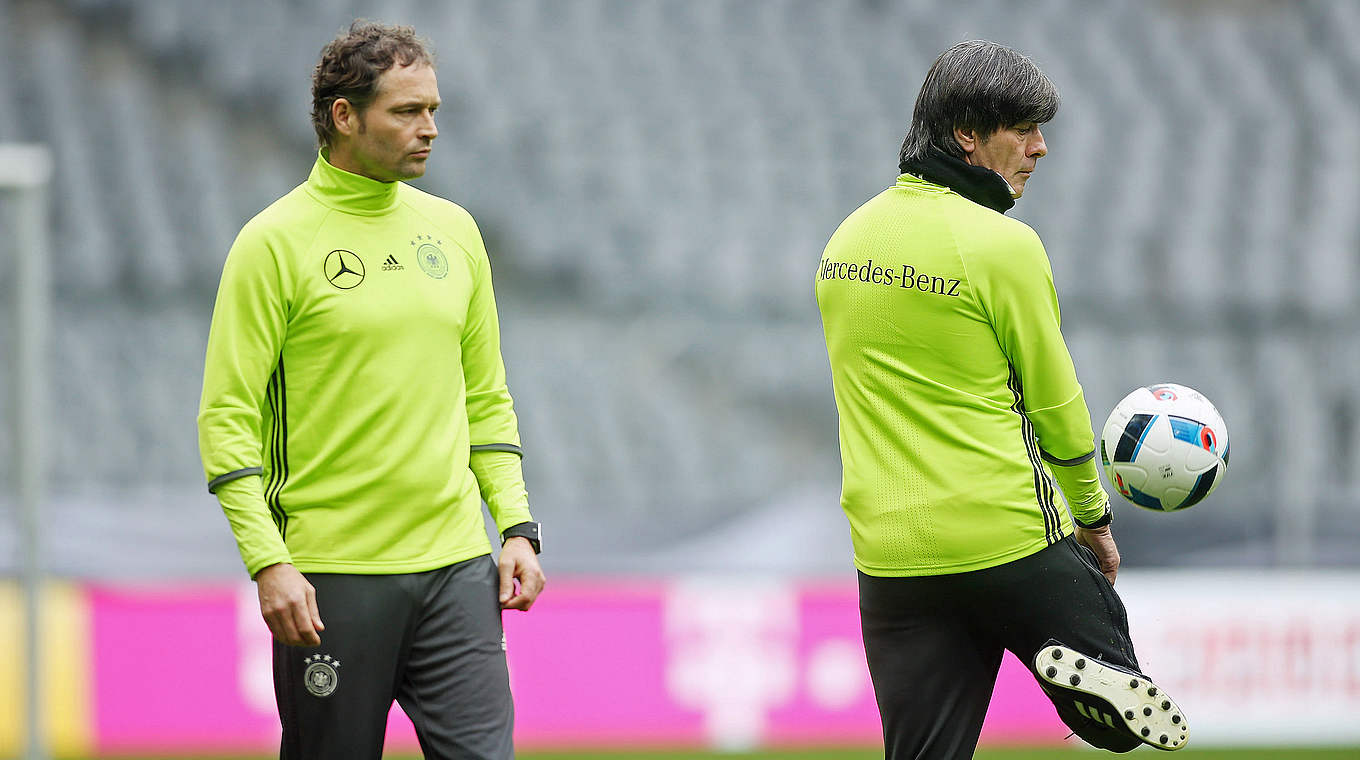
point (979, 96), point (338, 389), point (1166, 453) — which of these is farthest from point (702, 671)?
point (979, 96)

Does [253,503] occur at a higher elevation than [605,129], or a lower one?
lower

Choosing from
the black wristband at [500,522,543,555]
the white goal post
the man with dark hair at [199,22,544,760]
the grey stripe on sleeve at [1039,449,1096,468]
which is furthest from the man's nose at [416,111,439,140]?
the white goal post

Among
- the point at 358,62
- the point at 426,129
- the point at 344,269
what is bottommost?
the point at 344,269

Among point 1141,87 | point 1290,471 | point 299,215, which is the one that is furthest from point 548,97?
point 299,215

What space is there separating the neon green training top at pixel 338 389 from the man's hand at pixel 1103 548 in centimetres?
104

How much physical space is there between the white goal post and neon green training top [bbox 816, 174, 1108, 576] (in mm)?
3305

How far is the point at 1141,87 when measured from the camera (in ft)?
31.9

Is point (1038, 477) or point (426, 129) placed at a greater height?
point (426, 129)

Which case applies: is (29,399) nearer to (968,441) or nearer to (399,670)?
(399,670)

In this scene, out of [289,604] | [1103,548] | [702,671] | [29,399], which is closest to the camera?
[289,604]

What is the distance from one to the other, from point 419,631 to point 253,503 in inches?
14.2

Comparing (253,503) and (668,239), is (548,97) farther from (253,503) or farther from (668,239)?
(253,503)

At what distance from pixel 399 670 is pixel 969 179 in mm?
1214

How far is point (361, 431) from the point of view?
2572mm
